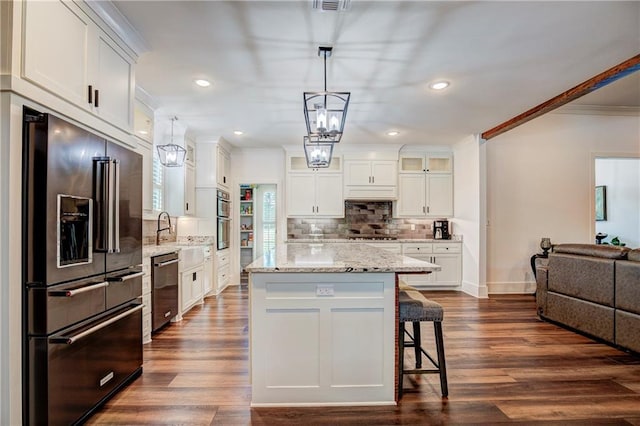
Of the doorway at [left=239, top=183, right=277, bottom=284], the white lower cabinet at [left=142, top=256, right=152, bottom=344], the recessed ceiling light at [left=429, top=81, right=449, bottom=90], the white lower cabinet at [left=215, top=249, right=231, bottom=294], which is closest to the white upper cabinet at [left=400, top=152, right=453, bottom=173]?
the recessed ceiling light at [left=429, top=81, right=449, bottom=90]

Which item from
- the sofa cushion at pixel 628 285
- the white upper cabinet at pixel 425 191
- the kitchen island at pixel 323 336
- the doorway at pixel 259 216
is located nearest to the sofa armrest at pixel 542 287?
the sofa cushion at pixel 628 285

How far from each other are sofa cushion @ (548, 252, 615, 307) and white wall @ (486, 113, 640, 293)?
1712mm

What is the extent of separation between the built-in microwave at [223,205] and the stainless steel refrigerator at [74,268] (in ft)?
10.2

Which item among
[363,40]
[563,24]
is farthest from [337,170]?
[563,24]

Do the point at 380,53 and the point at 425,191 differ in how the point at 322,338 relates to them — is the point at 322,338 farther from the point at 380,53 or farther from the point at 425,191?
the point at 425,191

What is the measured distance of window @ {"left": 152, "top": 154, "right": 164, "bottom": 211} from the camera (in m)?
4.51

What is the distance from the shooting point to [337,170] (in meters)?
6.18

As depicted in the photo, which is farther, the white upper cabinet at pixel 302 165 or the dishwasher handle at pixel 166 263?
the white upper cabinet at pixel 302 165

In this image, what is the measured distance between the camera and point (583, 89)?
11.2ft

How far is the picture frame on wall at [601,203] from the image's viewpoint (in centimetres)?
708

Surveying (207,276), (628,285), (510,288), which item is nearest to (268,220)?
(207,276)

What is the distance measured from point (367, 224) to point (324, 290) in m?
4.41

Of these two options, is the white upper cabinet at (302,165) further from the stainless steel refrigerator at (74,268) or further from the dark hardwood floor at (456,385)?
the stainless steel refrigerator at (74,268)

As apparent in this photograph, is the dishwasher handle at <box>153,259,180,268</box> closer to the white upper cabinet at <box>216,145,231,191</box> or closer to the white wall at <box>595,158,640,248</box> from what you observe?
the white upper cabinet at <box>216,145,231,191</box>
